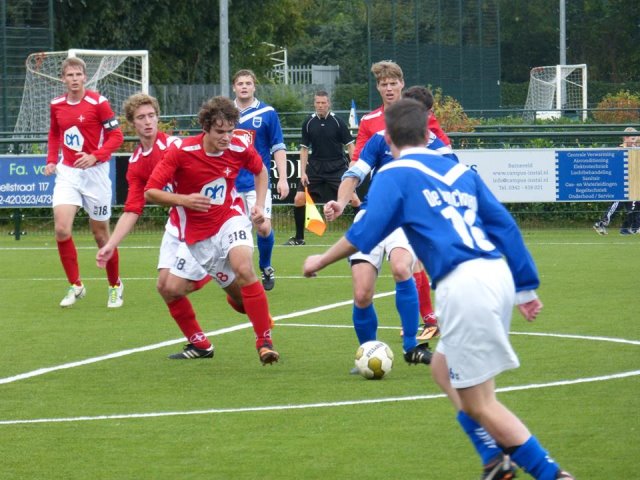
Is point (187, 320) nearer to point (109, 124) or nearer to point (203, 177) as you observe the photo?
point (203, 177)

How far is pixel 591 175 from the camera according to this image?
69.4 ft

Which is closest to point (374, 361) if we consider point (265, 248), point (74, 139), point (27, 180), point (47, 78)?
point (74, 139)

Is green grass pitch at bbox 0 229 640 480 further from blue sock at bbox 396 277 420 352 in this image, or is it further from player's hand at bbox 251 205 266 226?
player's hand at bbox 251 205 266 226

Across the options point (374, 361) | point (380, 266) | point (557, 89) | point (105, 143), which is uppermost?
point (557, 89)

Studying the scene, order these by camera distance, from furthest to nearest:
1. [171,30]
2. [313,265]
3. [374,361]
Result: [171,30] < [374,361] < [313,265]

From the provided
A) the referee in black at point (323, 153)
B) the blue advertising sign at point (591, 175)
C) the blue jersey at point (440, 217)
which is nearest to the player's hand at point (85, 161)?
the referee in black at point (323, 153)

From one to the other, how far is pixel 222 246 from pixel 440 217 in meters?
3.86

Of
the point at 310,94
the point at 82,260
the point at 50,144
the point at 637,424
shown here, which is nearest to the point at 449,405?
the point at 637,424

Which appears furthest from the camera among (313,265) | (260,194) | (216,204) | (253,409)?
(260,194)

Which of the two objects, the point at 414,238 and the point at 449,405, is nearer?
the point at 414,238

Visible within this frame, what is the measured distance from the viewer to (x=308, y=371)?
30.0ft

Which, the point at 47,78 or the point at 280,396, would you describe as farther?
the point at 47,78

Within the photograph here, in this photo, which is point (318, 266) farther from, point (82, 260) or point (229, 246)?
point (82, 260)

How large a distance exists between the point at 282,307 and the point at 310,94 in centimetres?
4219
